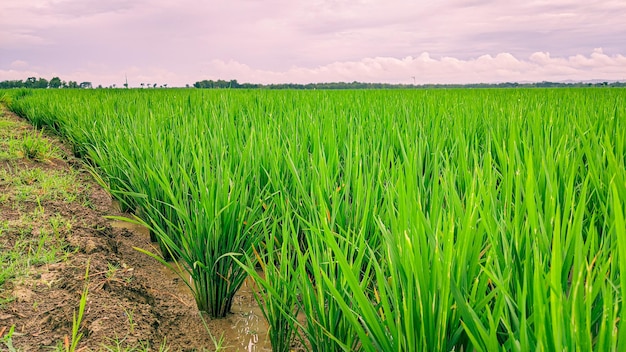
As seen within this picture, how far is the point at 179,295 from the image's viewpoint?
173cm

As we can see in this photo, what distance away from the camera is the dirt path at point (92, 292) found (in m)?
1.35

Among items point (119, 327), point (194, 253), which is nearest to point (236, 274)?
point (194, 253)

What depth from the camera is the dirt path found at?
135 centimetres

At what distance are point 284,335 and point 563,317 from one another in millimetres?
782

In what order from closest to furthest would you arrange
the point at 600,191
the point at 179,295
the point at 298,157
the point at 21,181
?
1. the point at 600,191
2. the point at 179,295
3. the point at 298,157
4. the point at 21,181

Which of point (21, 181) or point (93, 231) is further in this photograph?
point (21, 181)

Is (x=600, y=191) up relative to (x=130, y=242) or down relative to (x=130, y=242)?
up


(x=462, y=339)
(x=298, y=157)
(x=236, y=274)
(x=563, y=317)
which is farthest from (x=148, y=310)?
(x=563, y=317)

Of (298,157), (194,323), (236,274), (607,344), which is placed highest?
(298,157)

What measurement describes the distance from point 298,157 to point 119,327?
893 millimetres

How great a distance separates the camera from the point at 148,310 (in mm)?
1528

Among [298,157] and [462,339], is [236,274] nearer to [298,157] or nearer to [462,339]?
[298,157]

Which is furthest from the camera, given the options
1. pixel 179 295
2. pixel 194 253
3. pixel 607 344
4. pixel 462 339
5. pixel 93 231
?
pixel 93 231

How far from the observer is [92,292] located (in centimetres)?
155
